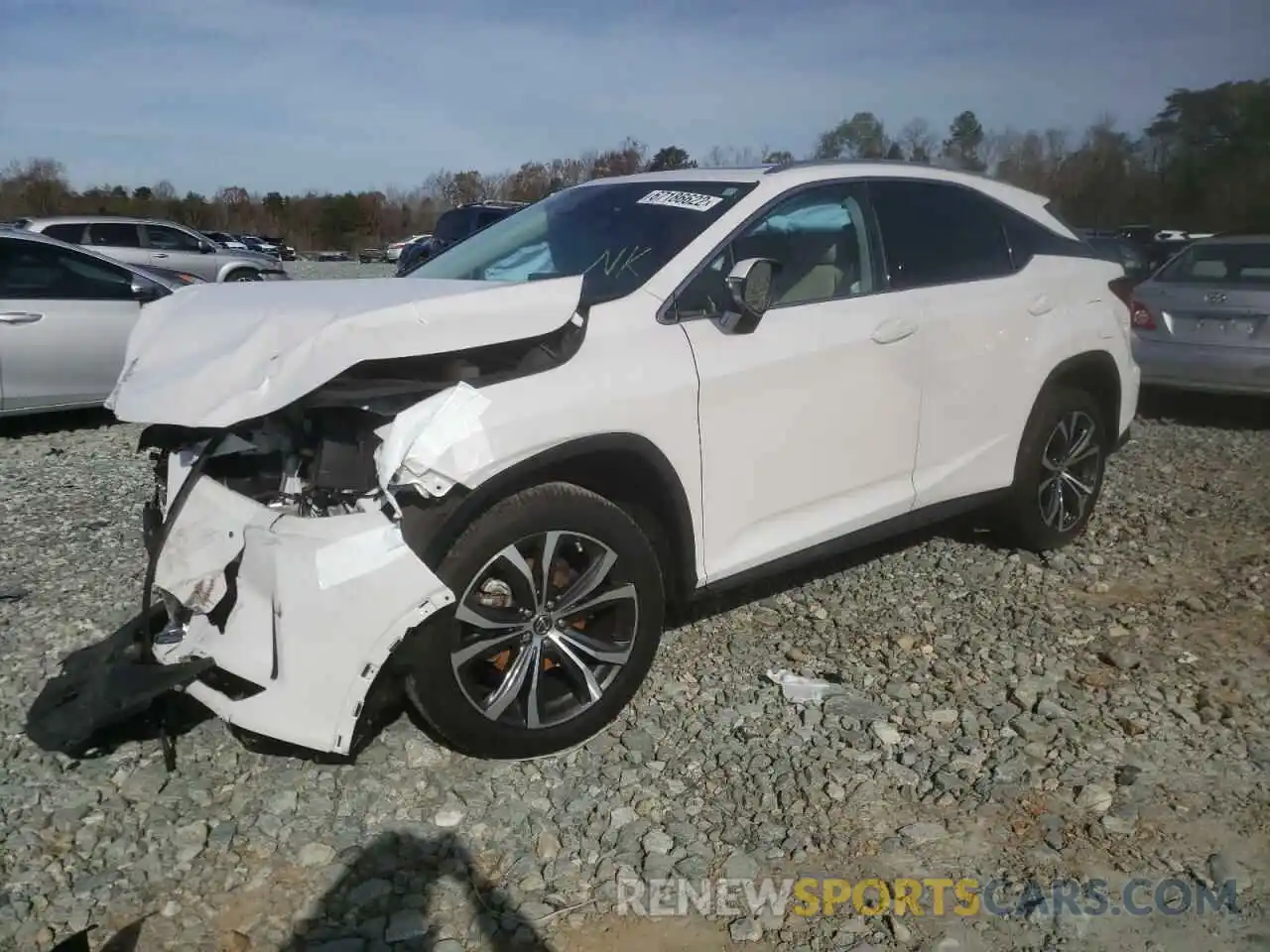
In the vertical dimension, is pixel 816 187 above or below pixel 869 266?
above

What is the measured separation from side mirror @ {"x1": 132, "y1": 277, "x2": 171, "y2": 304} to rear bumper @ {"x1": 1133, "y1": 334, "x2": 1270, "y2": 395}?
762 centimetres

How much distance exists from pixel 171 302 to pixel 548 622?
169cm

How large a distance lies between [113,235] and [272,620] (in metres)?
15.2

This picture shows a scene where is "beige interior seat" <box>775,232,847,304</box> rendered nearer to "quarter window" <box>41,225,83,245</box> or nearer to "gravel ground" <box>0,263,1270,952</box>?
"gravel ground" <box>0,263,1270,952</box>

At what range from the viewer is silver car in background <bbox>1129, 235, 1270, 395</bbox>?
7641 mm

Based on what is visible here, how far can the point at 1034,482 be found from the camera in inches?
188

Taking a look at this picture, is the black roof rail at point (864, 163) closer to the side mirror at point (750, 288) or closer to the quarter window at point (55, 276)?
the side mirror at point (750, 288)

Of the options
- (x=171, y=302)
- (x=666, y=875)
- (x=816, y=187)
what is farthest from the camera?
(x=816, y=187)

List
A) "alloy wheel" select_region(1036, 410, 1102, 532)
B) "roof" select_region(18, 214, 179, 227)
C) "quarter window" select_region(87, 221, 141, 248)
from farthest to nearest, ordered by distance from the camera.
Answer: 1. "quarter window" select_region(87, 221, 141, 248)
2. "roof" select_region(18, 214, 179, 227)
3. "alloy wheel" select_region(1036, 410, 1102, 532)

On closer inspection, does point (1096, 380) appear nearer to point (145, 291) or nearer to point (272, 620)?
point (272, 620)

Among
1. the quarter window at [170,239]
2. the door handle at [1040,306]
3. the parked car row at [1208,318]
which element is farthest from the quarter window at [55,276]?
the quarter window at [170,239]

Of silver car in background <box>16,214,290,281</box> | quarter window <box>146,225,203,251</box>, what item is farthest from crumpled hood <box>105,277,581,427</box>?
quarter window <box>146,225,203,251</box>

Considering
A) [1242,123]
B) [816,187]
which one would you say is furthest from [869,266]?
[1242,123]

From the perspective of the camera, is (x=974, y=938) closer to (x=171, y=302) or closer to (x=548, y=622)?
(x=548, y=622)
